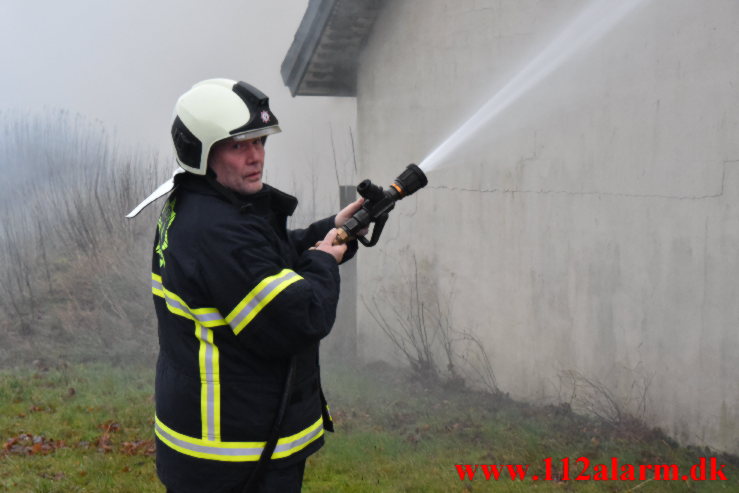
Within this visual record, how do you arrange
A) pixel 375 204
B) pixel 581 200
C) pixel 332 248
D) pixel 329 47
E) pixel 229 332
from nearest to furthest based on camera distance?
pixel 229 332 → pixel 332 248 → pixel 375 204 → pixel 581 200 → pixel 329 47

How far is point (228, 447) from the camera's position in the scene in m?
2.63

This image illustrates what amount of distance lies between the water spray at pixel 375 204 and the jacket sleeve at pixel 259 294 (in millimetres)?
419

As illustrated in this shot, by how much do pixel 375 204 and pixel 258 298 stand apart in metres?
0.74

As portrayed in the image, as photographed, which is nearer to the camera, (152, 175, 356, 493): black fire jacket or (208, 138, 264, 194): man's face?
(152, 175, 356, 493): black fire jacket

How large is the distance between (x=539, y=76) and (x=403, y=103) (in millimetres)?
1800

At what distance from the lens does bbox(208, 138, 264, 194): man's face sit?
2.68m

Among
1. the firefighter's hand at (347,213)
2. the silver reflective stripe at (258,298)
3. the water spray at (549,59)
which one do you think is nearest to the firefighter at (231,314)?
the silver reflective stripe at (258,298)

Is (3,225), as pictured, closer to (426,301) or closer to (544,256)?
(426,301)

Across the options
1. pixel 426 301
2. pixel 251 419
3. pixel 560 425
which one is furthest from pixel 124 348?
pixel 251 419

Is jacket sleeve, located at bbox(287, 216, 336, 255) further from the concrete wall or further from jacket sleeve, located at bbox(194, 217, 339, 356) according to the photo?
the concrete wall

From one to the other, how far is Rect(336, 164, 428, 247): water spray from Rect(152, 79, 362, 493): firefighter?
7.9 inches

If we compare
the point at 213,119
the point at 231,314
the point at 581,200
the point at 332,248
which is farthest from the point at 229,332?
the point at 581,200

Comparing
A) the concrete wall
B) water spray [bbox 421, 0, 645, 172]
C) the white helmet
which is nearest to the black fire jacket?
the white helmet

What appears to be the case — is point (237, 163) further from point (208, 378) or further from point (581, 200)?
point (581, 200)
